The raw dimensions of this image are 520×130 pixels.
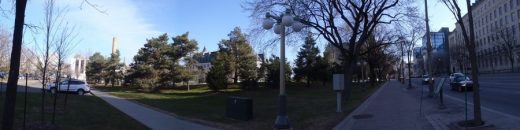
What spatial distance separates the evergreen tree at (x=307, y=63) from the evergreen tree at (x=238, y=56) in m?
5.88

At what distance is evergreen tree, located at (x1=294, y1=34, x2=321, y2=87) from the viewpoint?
63.6m

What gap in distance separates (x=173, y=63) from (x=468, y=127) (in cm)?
5727

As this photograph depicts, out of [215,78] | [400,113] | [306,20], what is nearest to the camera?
[400,113]

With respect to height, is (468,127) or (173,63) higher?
(173,63)

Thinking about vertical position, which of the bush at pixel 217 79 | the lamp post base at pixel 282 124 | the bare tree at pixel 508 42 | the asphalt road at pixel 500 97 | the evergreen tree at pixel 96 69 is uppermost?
the bare tree at pixel 508 42

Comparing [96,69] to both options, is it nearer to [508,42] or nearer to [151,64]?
[151,64]

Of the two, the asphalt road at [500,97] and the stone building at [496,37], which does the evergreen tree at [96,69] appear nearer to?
the stone building at [496,37]

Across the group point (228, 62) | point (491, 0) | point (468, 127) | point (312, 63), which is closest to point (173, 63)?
point (228, 62)

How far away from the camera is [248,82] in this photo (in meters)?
58.8

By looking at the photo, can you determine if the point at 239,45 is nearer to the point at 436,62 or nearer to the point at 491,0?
the point at 491,0

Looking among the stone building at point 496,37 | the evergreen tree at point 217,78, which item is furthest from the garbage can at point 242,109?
the stone building at point 496,37

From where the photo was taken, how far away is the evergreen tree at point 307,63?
63.6m

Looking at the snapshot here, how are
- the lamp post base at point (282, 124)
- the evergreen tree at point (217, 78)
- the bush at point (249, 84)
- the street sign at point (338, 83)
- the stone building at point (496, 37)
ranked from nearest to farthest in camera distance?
1. the lamp post base at point (282, 124)
2. the street sign at point (338, 83)
3. the evergreen tree at point (217, 78)
4. the bush at point (249, 84)
5. the stone building at point (496, 37)

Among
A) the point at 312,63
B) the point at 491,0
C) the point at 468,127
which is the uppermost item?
the point at 491,0
